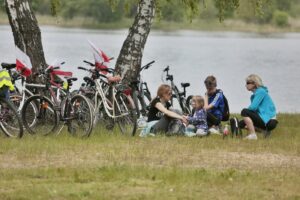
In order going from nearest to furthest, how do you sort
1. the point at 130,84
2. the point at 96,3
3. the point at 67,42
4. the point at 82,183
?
the point at 82,183
the point at 130,84
the point at 67,42
the point at 96,3

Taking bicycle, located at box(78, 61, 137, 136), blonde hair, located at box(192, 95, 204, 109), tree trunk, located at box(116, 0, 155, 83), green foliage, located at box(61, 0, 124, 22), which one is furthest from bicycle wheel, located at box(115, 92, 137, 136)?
green foliage, located at box(61, 0, 124, 22)

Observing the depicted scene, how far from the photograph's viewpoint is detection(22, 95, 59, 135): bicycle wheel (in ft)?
42.8

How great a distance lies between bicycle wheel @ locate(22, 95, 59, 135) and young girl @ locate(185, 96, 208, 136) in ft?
6.44

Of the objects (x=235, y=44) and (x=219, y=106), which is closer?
(x=219, y=106)

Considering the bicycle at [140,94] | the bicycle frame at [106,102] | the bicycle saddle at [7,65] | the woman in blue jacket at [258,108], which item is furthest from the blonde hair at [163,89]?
the bicycle saddle at [7,65]

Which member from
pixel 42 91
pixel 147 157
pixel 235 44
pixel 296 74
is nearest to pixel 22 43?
pixel 42 91

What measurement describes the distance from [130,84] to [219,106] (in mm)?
1968

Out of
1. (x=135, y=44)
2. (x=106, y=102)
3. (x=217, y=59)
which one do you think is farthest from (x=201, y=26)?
(x=106, y=102)

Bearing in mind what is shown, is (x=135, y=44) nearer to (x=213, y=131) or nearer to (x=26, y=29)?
(x=26, y=29)

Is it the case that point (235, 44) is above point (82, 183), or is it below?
below

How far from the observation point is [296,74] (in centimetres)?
3888

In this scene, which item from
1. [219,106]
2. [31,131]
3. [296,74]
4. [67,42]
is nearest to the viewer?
[31,131]

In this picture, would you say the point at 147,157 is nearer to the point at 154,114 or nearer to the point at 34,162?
the point at 34,162

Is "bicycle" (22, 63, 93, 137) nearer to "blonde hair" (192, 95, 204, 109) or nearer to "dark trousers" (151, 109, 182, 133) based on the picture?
"dark trousers" (151, 109, 182, 133)
